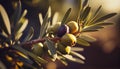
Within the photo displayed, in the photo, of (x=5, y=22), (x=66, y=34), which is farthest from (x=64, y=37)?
(x=5, y=22)

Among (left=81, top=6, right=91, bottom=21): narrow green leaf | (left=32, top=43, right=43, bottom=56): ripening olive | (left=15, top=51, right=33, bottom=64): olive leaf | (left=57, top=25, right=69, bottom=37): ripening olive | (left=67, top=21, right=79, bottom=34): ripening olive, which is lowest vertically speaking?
(left=15, top=51, right=33, bottom=64): olive leaf

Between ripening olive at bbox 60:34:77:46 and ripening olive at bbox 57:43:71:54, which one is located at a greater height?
ripening olive at bbox 60:34:77:46

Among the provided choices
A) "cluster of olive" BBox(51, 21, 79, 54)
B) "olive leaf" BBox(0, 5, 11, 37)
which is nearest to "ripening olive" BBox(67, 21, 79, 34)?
"cluster of olive" BBox(51, 21, 79, 54)

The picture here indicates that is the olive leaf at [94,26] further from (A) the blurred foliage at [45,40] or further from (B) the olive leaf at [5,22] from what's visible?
(B) the olive leaf at [5,22]

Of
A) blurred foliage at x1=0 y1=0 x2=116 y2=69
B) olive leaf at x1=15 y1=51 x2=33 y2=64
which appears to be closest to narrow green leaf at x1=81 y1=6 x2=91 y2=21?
blurred foliage at x1=0 y1=0 x2=116 y2=69

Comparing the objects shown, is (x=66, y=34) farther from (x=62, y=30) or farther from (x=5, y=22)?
(x=5, y=22)

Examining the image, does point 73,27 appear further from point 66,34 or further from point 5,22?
point 5,22

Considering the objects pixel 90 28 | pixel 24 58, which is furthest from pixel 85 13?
pixel 24 58

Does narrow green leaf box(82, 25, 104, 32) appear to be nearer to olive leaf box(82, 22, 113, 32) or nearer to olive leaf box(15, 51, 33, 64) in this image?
olive leaf box(82, 22, 113, 32)

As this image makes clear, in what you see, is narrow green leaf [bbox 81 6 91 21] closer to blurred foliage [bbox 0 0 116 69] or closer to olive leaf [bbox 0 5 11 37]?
blurred foliage [bbox 0 0 116 69]
